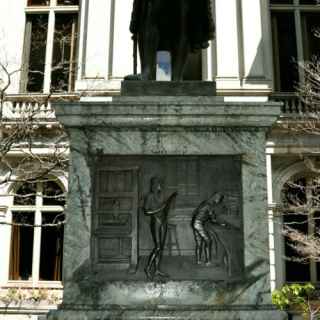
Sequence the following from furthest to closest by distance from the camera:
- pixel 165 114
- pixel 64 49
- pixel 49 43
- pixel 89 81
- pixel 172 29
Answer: pixel 64 49 < pixel 49 43 < pixel 89 81 < pixel 172 29 < pixel 165 114

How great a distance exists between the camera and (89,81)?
66.8 ft

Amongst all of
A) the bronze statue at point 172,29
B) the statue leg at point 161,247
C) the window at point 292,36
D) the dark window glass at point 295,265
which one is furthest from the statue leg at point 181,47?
the window at point 292,36

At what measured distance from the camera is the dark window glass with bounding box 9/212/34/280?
19.6 metres

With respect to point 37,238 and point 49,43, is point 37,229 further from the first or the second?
point 49,43

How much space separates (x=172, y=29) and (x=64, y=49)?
53.6 feet

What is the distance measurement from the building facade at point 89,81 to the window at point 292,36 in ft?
0.13

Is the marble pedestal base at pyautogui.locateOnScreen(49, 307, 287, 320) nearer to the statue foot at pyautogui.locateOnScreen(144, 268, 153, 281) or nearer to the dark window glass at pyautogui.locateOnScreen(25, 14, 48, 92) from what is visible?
the statue foot at pyautogui.locateOnScreen(144, 268, 153, 281)

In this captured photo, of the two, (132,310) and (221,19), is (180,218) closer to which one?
(132,310)

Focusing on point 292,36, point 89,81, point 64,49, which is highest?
point 292,36

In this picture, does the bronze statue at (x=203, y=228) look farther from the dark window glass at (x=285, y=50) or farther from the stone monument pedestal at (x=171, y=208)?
the dark window glass at (x=285, y=50)

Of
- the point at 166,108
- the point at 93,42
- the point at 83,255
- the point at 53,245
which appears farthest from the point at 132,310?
the point at 93,42

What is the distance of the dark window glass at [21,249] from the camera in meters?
19.6

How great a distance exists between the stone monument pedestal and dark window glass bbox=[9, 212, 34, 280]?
14.7 meters

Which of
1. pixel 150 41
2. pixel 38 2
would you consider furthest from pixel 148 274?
pixel 38 2
